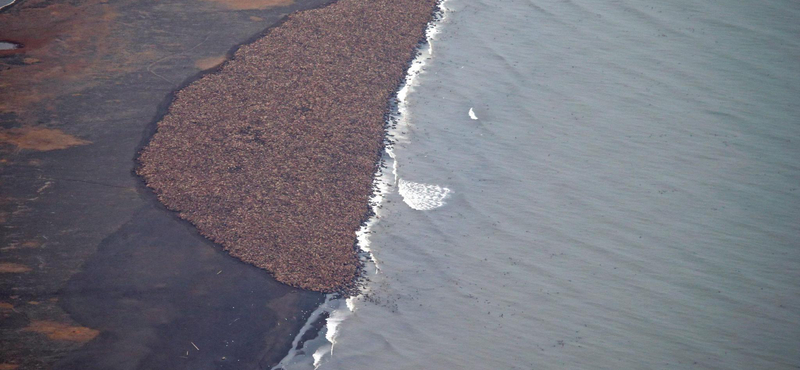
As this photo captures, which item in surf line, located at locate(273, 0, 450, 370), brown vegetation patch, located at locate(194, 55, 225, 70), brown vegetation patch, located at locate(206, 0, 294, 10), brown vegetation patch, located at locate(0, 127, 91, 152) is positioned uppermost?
brown vegetation patch, located at locate(206, 0, 294, 10)

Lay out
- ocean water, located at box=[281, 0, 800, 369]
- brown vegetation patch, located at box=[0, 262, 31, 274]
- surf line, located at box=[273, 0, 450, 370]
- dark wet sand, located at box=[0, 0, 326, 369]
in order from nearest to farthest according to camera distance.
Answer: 1. dark wet sand, located at box=[0, 0, 326, 369]
2. surf line, located at box=[273, 0, 450, 370]
3. brown vegetation patch, located at box=[0, 262, 31, 274]
4. ocean water, located at box=[281, 0, 800, 369]

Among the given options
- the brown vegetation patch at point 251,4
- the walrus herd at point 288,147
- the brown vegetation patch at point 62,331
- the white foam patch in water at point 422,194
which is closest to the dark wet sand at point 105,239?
the brown vegetation patch at point 62,331

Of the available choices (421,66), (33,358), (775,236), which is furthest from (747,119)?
(33,358)

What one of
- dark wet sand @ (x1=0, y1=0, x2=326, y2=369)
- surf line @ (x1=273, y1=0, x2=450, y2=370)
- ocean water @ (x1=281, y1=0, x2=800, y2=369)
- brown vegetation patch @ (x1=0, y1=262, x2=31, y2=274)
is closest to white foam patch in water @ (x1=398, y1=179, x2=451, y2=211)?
ocean water @ (x1=281, y1=0, x2=800, y2=369)

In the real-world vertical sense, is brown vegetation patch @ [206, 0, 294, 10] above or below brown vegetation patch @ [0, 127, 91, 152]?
above

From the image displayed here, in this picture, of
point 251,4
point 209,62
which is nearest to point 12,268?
point 209,62

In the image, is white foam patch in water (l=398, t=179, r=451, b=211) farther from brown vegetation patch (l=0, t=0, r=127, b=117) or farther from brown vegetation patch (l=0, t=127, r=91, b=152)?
brown vegetation patch (l=0, t=0, r=127, b=117)

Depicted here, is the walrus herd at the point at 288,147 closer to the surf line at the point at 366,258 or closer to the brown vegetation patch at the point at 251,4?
the surf line at the point at 366,258
